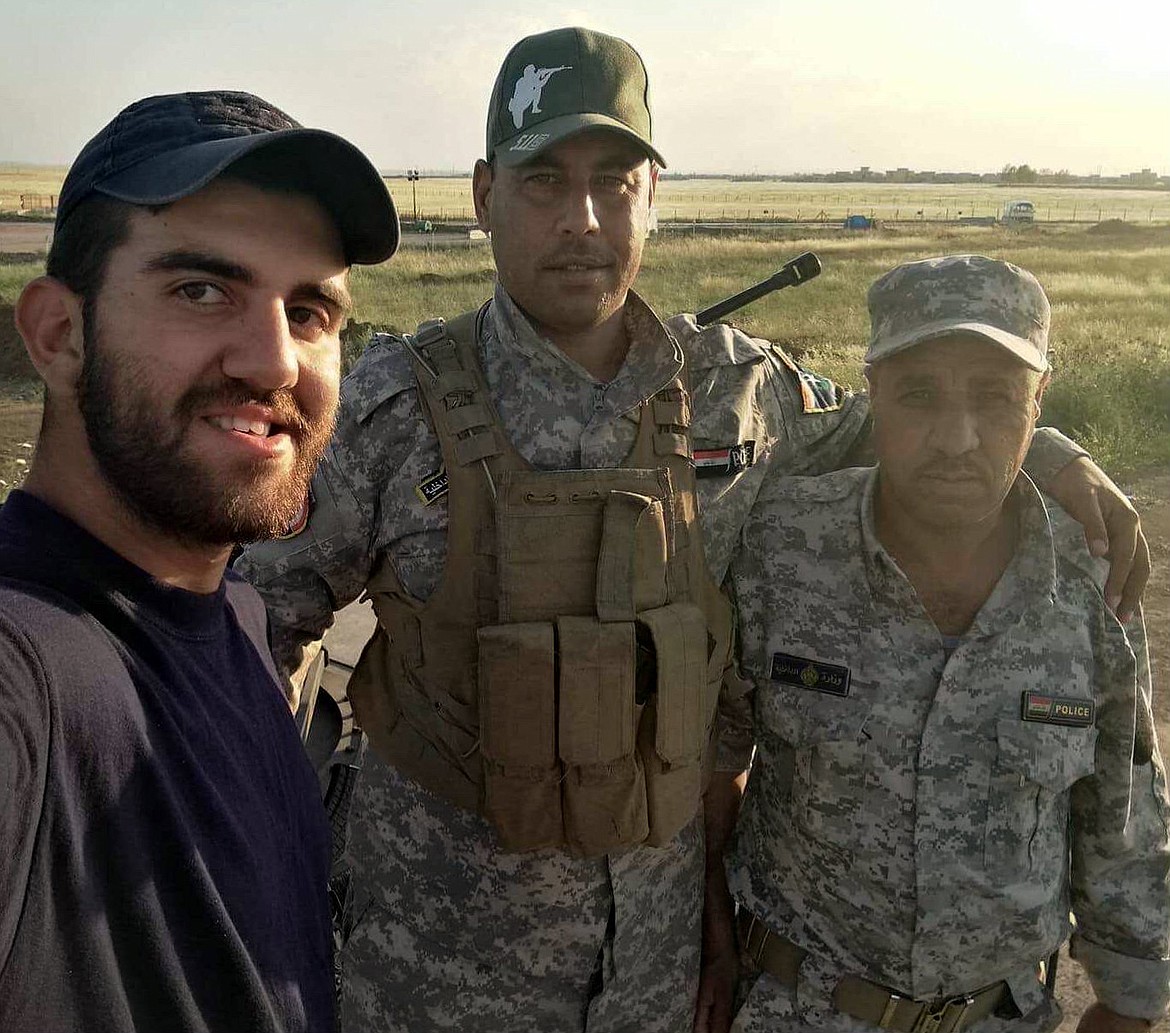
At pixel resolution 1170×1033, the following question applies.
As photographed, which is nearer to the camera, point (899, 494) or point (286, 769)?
point (286, 769)

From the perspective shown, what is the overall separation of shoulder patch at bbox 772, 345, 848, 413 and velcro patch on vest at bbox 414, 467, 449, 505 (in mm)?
982

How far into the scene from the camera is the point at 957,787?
6.51 ft

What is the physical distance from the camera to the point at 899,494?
2.09 meters

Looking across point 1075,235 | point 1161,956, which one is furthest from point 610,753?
point 1075,235

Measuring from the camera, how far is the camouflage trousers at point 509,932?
7.07ft

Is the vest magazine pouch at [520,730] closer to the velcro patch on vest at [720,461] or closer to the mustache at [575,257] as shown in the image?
the velcro patch on vest at [720,461]

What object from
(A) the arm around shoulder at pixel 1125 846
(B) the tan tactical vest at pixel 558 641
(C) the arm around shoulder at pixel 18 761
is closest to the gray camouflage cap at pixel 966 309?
(B) the tan tactical vest at pixel 558 641

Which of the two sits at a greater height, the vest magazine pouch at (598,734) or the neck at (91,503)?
the neck at (91,503)

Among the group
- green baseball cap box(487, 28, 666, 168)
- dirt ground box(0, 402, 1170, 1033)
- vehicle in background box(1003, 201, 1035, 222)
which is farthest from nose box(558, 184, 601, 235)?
vehicle in background box(1003, 201, 1035, 222)

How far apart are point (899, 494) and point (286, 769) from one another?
4.49 ft

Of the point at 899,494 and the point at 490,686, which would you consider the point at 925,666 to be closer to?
the point at 899,494

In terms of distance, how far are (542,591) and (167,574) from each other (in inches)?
34.9

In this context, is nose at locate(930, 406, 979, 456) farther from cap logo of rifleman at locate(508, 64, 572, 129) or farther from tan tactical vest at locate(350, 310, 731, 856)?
cap logo of rifleman at locate(508, 64, 572, 129)

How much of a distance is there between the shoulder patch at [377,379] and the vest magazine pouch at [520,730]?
1.89ft
